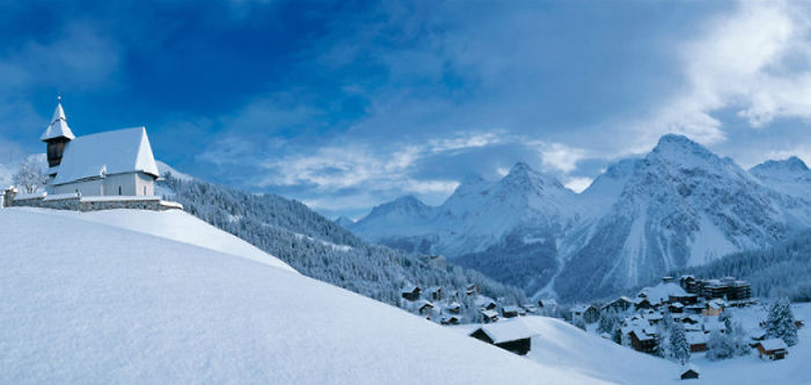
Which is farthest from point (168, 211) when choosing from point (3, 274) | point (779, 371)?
point (779, 371)

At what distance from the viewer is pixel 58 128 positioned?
4638 centimetres

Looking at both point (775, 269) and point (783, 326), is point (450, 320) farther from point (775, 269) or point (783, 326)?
point (775, 269)

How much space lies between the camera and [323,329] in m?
10.7

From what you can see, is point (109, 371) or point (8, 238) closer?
point (109, 371)

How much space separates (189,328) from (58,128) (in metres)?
50.6

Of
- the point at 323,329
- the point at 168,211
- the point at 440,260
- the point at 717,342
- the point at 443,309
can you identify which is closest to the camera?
the point at 323,329

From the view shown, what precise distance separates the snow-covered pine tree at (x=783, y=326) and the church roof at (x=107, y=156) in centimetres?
8991

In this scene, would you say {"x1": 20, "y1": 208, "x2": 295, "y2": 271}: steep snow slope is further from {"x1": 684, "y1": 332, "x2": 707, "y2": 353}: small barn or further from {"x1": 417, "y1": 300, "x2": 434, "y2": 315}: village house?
{"x1": 684, "y1": 332, "x2": 707, "y2": 353}: small barn

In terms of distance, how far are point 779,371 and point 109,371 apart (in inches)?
2514

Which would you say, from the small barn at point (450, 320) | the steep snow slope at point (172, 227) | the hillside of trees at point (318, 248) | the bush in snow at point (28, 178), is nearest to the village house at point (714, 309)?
the hillside of trees at point (318, 248)

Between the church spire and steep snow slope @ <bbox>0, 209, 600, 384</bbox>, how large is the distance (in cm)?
4018

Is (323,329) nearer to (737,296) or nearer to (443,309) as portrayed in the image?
(443,309)

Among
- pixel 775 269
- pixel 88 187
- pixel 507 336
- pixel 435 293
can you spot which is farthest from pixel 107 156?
pixel 775 269

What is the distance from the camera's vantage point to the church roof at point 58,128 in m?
46.2
